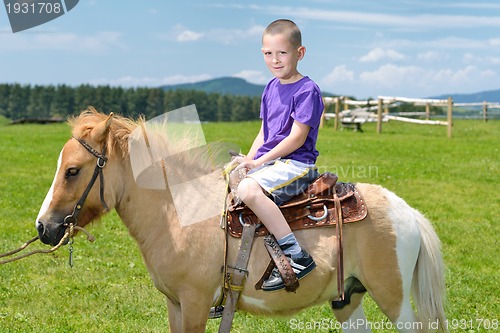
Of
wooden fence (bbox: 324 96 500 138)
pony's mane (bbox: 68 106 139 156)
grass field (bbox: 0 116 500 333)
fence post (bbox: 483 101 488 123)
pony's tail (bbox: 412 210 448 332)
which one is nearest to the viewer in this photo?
pony's mane (bbox: 68 106 139 156)

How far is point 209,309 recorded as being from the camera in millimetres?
4297

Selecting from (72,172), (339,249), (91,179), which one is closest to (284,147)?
(339,249)

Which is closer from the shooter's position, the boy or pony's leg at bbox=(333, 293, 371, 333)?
the boy

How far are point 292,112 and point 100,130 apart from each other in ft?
4.41

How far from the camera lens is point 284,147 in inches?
163

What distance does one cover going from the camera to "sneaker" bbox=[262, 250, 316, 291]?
4.13 m

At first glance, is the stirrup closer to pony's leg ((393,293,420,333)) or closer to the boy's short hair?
pony's leg ((393,293,420,333))

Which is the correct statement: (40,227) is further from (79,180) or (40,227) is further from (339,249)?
(339,249)

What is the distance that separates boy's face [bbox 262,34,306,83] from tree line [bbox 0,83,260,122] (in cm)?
7504

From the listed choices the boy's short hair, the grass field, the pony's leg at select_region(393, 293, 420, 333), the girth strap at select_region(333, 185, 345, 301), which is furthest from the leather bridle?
the pony's leg at select_region(393, 293, 420, 333)

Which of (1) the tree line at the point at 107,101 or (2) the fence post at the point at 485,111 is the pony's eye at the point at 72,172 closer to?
(2) the fence post at the point at 485,111

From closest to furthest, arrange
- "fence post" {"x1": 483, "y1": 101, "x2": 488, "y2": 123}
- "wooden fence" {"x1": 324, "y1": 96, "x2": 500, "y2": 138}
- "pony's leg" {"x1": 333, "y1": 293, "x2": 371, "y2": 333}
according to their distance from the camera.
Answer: "pony's leg" {"x1": 333, "y1": 293, "x2": 371, "y2": 333}
"wooden fence" {"x1": 324, "y1": 96, "x2": 500, "y2": 138}
"fence post" {"x1": 483, "y1": 101, "x2": 488, "y2": 123}

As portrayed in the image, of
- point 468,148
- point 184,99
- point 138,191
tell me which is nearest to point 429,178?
point 468,148

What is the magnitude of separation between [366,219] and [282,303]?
2.85 feet
